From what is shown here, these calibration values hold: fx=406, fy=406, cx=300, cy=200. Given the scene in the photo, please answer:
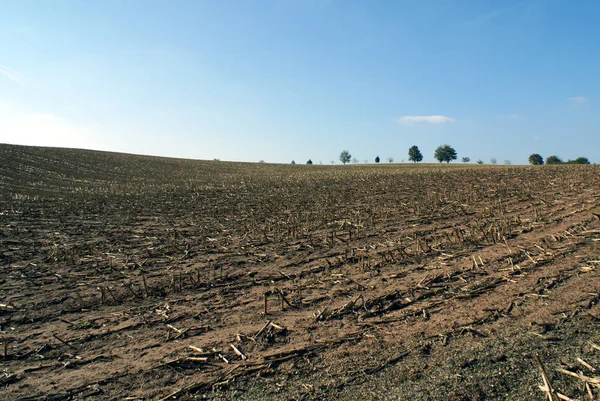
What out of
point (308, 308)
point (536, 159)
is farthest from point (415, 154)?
point (308, 308)

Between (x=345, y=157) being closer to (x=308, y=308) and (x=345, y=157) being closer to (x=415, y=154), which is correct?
(x=415, y=154)

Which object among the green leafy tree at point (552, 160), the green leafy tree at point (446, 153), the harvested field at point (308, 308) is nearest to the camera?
the harvested field at point (308, 308)

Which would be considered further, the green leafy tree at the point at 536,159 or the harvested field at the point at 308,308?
the green leafy tree at the point at 536,159

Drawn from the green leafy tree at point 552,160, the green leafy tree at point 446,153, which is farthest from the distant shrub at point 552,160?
the green leafy tree at point 446,153

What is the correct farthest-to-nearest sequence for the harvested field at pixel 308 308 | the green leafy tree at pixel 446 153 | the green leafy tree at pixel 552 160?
1. the green leafy tree at pixel 446 153
2. the green leafy tree at pixel 552 160
3. the harvested field at pixel 308 308

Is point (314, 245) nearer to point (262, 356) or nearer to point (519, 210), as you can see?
point (262, 356)

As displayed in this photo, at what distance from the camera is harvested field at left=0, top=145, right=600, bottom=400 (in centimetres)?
421

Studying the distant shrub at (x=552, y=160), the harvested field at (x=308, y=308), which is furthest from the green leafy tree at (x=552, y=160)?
the harvested field at (x=308, y=308)

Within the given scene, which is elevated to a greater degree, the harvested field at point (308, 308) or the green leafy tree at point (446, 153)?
the green leafy tree at point (446, 153)

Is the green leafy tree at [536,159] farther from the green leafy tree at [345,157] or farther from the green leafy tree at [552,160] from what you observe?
the green leafy tree at [345,157]

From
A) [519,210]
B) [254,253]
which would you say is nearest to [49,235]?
[254,253]

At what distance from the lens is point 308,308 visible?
6.07m

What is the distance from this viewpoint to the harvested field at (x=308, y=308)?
4.21 meters

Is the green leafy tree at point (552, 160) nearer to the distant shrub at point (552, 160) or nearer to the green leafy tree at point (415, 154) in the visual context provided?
the distant shrub at point (552, 160)
